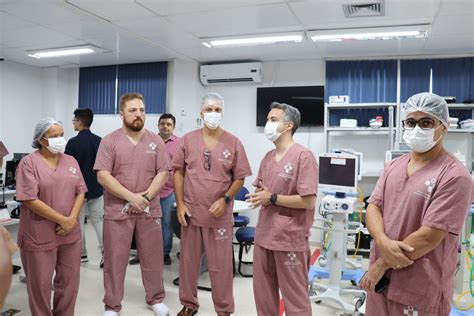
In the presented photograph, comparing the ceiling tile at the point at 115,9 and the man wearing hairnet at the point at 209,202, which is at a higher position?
the ceiling tile at the point at 115,9

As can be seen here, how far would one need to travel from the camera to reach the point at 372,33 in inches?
159

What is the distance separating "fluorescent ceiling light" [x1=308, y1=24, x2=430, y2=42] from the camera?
3.84m

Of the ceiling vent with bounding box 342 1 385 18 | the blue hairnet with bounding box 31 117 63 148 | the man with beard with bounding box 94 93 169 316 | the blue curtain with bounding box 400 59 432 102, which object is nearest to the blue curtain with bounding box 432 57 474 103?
the blue curtain with bounding box 400 59 432 102

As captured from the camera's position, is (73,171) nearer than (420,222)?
No

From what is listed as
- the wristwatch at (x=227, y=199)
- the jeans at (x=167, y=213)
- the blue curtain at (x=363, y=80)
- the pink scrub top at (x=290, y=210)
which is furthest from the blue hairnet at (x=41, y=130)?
the blue curtain at (x=363, y=80)

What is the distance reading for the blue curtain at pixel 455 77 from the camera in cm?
479

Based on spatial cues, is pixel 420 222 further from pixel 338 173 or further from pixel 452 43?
pixel 452 43

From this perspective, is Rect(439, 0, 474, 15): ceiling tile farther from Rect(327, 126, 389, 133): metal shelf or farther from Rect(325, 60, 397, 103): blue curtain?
Rect(327, 126, 389, 133): metal shelf

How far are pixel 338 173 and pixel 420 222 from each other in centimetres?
183

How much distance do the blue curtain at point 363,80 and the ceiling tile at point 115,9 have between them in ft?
8.83

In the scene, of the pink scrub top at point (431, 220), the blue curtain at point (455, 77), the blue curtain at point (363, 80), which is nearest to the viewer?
the pink scrub top at point (431, 220)

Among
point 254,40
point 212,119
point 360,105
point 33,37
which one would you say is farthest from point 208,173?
point 33,37

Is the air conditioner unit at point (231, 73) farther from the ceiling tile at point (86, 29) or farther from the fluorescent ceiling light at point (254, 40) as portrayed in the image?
the ceiling tile at point (86, 29)

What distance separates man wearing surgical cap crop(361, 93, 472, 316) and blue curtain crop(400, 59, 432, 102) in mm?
3606
